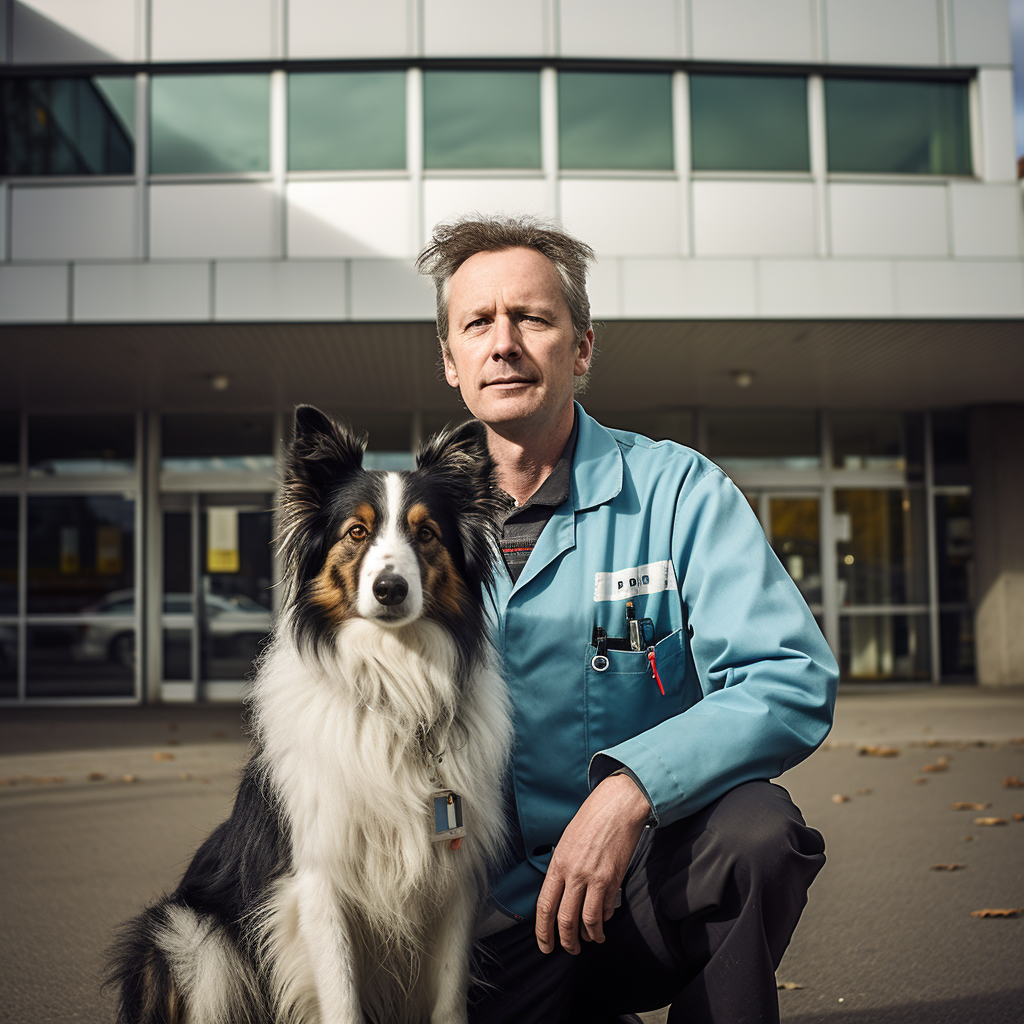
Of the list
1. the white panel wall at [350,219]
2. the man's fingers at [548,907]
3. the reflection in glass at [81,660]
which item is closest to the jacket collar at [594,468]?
the man's fingers at [548,907]

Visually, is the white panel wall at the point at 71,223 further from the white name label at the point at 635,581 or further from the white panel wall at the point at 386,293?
the white name label at the point at 635,581

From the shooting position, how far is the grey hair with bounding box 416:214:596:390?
2.64 meters

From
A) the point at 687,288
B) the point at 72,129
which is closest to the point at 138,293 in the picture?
the point at 72,129

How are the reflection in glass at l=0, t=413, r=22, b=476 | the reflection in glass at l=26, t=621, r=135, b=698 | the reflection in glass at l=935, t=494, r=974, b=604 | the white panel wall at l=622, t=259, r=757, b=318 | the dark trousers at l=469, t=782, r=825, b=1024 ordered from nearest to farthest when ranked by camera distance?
1. the dark trousers at l=469, t=782, r=825, b=1024
2. the white panel wall at l=622, t=259, r=757, b=318
3. the reflection in glass at l=26, t=621, r=135, b=698
4. the reflection in glass at l=0, t=413, r=22, b=476
5. the reflection in glass at l=935, t=494, r=974, b=604

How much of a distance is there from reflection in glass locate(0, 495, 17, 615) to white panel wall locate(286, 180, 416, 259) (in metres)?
5.50

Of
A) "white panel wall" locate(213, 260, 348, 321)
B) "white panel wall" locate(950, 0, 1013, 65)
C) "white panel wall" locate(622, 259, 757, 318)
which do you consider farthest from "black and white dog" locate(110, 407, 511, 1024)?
"white panel wall" locate(950, 0, 1013, 65)

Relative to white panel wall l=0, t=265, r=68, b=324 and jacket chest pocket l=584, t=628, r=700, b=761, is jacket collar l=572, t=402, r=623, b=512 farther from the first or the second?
white panel wall l=0, t=265, r=68, b=324

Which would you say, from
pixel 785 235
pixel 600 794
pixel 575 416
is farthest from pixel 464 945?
pixel 785 235

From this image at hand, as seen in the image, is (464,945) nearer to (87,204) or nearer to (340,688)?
(340,688)

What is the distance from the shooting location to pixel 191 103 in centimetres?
989

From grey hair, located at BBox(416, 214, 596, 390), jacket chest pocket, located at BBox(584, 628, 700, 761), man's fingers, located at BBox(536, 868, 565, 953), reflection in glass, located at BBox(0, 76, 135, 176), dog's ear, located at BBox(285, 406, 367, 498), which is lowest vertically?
man's fingers, located at BBox(536, 868, 565, 953)

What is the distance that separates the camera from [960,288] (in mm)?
8922

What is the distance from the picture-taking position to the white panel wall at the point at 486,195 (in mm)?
9625

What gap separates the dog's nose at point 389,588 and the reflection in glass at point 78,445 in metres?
10.8
